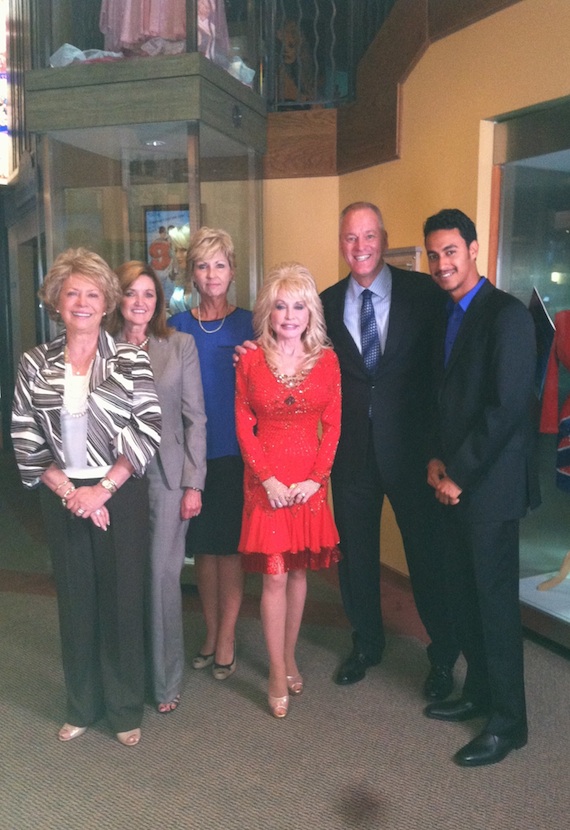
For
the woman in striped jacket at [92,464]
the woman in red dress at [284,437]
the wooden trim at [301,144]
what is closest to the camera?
the woman in striped jacket at [92,464]

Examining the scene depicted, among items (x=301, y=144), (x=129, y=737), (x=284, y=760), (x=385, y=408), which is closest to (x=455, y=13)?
(x=301, y=144)

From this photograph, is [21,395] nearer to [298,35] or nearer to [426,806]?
[426,806]

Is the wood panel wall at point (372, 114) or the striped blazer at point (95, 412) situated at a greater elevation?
the wood panel wall at point (372, 114)

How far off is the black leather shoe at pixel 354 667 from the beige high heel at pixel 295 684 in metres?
0.16

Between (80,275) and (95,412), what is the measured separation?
1.52ft

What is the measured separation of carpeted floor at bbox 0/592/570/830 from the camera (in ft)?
7.24

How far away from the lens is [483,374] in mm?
2414

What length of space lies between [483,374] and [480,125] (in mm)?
1615

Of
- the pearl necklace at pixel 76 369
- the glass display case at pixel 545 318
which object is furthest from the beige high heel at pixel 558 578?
the pearl necklace at pixel 76 369

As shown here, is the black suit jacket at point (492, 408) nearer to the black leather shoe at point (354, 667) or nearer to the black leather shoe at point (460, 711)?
the black leather shoe at point (460, 711)

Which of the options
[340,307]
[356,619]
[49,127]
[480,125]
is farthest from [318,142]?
[356,619]

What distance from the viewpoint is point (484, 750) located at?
8.07 feet

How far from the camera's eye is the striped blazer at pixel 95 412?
95.3 inches

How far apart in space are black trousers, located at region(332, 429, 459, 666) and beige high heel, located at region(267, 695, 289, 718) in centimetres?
47
